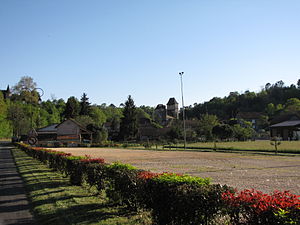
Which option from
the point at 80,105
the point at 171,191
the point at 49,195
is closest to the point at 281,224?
the point at 171,191

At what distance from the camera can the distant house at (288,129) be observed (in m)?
74.0

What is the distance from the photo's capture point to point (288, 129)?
7938cm

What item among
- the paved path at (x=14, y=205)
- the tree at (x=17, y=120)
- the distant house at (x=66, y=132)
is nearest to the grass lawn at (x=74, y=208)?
the paved path at (x=14, y=205)

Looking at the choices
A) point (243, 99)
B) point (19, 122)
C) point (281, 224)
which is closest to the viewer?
point (281, 224)

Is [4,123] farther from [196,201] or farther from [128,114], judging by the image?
[196,201]

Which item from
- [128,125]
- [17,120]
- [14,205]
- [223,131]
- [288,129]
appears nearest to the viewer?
[14,205]

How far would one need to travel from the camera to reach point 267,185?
11969 millimetres

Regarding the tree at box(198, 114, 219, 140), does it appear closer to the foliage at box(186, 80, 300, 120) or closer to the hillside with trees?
the hillside with trees

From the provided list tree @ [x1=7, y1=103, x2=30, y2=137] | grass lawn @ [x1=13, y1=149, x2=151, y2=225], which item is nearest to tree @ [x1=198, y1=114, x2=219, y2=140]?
tree @ [x1=7, y1=103, x2=30, y2=137]

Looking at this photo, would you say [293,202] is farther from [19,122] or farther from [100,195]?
[19,122]

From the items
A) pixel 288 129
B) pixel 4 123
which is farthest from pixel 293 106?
pixel 4 123

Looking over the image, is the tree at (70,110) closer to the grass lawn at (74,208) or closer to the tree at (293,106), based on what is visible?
the tree at (293,106)

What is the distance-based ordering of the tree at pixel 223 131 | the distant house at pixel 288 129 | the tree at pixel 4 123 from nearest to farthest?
the tree at pixel 223 131 < the distant house at pixel 288 129 < the tree at pixel 4 123

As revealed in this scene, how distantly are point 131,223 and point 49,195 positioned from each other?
4480 mm
